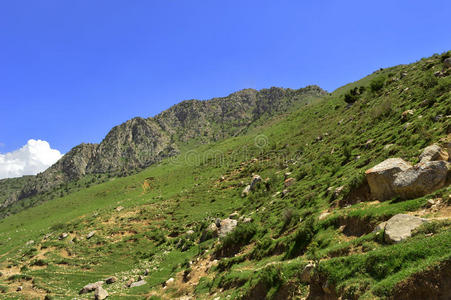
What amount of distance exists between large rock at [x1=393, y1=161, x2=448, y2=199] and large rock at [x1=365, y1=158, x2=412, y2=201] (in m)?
0.65

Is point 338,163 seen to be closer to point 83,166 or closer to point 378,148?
point 378,148

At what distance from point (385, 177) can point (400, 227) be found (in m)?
4.76

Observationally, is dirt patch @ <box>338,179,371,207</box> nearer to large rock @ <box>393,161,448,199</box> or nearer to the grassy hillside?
the grassy hillside

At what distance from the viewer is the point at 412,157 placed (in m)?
14.0

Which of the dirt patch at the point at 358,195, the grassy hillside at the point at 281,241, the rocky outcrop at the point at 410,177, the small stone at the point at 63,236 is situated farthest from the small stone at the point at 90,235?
the rocky outcrop at the point at 410,177

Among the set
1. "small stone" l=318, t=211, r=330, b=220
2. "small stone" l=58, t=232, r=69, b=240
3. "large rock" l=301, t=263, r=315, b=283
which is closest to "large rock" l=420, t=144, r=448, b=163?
"small stone" l=318, t=211, r=330, b=220

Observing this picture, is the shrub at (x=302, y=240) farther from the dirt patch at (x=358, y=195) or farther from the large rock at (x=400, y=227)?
the large rock at (x=400, y=227)

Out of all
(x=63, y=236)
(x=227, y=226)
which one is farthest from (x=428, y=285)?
(x=63, y=236)

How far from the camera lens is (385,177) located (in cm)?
1291

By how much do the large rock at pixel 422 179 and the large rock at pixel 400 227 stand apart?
2710 millimetres

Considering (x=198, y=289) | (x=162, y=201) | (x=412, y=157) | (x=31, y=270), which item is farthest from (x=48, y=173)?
(x=412, y=157)

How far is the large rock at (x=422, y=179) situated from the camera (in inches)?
426

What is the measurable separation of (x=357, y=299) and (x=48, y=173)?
199 m

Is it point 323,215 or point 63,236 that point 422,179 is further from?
point 63,236
